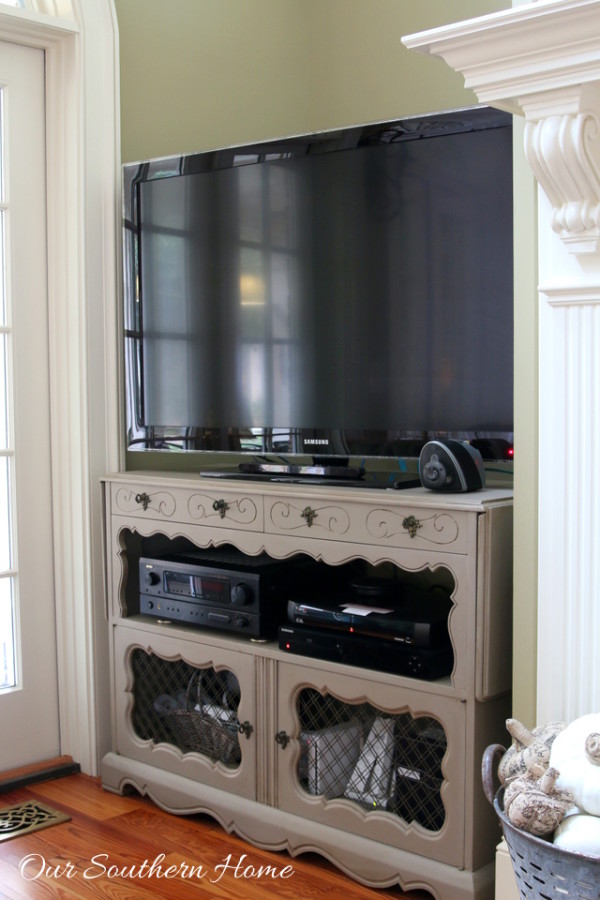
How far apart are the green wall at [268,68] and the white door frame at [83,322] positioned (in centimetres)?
10

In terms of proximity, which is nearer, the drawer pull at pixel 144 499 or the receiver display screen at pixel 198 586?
the receiver display screen at pixel 198 586

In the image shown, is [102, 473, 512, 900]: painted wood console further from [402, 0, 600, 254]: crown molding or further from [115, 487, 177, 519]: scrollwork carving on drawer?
[402, 0, 600, 254]: crown molding

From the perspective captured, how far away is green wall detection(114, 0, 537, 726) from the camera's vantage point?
2.73 m

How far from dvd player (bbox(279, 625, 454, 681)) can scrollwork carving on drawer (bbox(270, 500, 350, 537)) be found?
0.23 metres

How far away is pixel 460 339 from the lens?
6.74ft

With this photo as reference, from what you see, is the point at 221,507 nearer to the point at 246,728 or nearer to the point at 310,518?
the point at 310,518

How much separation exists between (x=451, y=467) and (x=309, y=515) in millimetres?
348

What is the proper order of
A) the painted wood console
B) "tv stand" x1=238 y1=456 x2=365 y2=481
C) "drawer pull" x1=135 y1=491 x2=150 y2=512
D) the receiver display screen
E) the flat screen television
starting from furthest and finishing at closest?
1. "drawer pull" x1=135 y1=491 x2=150 y2=512
2. the receiver display screen
3. "tv stand" x1=238 y1=456 x2=365 y2=481
4. the flat screen television
5. the painted wood console

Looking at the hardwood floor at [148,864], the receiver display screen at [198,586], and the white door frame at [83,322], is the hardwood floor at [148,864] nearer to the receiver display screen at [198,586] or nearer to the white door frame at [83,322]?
the white door frame at [83,322]

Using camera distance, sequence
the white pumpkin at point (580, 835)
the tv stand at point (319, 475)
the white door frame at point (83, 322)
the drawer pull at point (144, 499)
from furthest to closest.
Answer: the white door frame at point (83, 322) < the drawer pull at point (144, 499) < the tv stand at point (319, 475) < the white pumpkin at point (580, 835)

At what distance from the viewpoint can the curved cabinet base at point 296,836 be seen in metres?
1.93

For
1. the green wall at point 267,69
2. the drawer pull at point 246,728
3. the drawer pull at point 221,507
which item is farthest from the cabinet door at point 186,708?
the green wall at point 267,69

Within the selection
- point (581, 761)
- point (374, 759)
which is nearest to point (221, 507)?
point (374, 759)

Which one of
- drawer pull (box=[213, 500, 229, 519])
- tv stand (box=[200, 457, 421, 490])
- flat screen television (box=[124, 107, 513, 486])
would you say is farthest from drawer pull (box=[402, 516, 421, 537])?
drawer pull (box=[213, 500, 229, 519])
